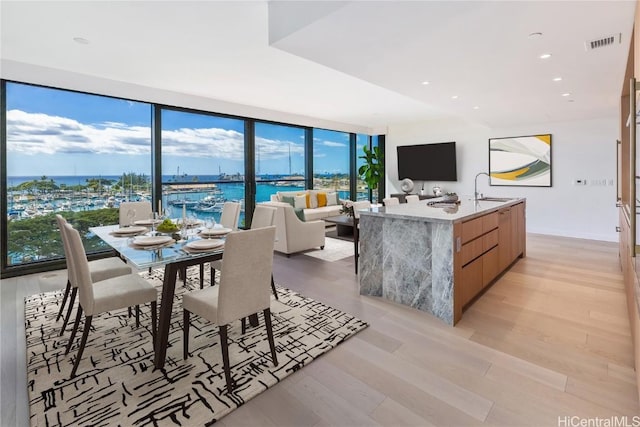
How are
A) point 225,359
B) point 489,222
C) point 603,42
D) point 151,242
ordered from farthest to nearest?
point 489,222 < point 603,42 < point 151,242 < point 225,359

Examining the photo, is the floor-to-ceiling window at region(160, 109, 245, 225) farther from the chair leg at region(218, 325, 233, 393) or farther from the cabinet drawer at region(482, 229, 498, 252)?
the cabinet drawer at region(482, 229, 498, 252)

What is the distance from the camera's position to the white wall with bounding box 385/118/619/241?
20.5ft

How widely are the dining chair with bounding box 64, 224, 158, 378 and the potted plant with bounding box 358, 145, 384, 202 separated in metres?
7.12

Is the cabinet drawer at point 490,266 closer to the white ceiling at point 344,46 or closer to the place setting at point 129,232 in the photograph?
the white ceiling at point 344,46

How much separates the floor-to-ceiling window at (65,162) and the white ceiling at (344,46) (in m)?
0.46

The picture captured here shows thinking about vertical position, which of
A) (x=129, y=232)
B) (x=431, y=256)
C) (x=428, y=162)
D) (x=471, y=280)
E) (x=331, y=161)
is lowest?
(x=471, y=280)

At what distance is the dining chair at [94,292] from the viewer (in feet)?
7.17

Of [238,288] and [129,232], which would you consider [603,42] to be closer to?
[238,288]

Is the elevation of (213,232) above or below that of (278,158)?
below

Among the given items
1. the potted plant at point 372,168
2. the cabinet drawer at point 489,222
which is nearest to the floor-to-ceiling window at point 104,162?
the potted plant at point 372,168

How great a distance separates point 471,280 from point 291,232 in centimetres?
277

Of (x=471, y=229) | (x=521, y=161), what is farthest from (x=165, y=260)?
(x=521, y=161)

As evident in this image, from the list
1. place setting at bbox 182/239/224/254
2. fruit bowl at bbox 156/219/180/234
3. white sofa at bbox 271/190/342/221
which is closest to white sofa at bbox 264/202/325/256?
white sofa at bbox 271/190/342/221

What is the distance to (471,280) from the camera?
3115 millimetres
